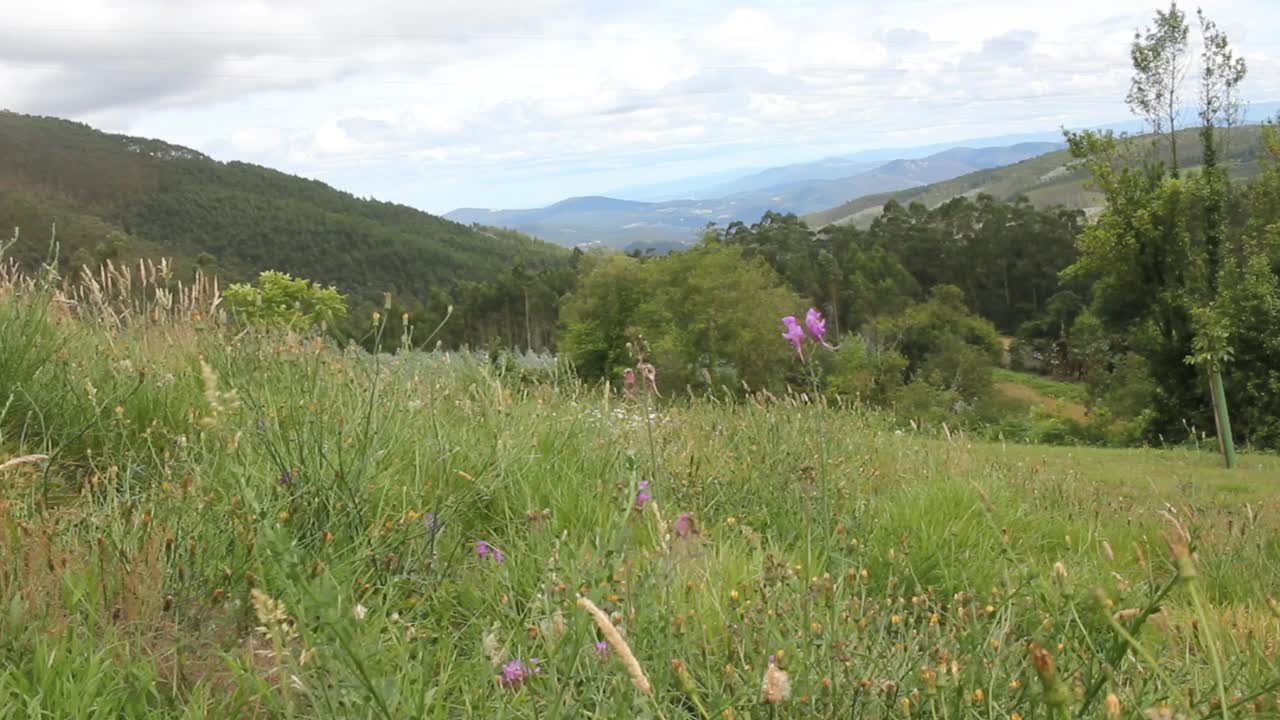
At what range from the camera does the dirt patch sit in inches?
2082

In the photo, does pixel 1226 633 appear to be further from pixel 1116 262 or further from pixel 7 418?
pixel 1116 262

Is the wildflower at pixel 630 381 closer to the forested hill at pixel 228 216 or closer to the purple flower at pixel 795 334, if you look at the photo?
the purple flower at pixel 795 334

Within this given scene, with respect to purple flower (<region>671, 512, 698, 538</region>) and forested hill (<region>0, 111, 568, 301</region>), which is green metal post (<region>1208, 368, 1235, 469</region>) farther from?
forested hill (<region>0, 111, 568, 301</region>)

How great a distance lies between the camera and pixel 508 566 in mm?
3021

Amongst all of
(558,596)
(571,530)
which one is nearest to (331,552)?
(558,596)

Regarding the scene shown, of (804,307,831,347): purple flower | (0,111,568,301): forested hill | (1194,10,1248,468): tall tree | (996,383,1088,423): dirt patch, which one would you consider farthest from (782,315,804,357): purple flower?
(0,111,568,301): forested hill

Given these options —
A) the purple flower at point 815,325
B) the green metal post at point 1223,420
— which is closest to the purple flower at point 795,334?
the purple flower at point 815,325

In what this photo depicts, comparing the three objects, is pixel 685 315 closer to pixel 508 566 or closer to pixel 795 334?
pixel 508 566

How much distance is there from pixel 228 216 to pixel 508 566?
130819 mm

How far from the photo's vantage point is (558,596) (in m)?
2.54

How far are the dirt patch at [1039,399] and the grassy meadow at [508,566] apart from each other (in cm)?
4986

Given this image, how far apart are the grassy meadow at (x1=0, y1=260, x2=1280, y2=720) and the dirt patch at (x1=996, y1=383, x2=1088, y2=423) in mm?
49858

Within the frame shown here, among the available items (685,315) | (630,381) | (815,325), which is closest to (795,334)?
(815,325)

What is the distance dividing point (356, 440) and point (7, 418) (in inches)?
65.7
